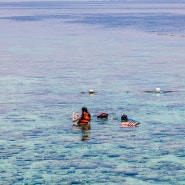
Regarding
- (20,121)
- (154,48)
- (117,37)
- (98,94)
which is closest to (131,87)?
(98,94)

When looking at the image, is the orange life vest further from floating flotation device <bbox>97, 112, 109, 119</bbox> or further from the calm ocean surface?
floating flotation device <bbox>97, 112, 109, 119</bbox>

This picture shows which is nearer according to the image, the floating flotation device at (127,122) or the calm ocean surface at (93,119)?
the calm ocean surface at (93,119)

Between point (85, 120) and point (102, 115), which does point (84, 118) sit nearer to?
point (85, 120)

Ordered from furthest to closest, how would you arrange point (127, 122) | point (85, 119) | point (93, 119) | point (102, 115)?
point (93, 119) < point (102, 115) < point (85, 119) < point (127, 122)

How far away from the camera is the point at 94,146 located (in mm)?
47250

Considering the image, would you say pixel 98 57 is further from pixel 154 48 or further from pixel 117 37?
pixel 117 37

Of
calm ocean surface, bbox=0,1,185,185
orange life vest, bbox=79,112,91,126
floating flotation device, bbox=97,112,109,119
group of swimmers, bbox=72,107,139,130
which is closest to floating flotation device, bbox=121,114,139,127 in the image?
group of swimmers, bbox=72,107,139,130

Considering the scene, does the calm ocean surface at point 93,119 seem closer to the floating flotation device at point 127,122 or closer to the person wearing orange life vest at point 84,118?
the floating flotation device at point 127,122

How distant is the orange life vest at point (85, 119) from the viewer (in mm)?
53612

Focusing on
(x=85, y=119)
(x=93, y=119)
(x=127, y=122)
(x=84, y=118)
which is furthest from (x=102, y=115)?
(x=127, y=122)

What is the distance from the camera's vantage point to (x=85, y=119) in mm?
54000

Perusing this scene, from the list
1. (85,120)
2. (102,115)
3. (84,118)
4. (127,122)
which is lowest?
(127,122)

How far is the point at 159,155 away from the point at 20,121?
1720 cm

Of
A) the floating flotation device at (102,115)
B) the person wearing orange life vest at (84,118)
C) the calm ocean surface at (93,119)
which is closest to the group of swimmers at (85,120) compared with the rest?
the person wearing orange life vest at (84,118)
